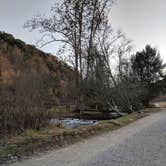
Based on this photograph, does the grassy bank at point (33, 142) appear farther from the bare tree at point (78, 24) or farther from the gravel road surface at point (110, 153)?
the bare tree at point (78, 24)

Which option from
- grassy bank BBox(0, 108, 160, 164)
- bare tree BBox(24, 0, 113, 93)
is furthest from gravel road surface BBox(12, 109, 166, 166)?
bare tree BBox(24, 0, 113, 93)

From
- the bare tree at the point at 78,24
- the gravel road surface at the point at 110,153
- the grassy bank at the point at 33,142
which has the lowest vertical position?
the gravel road surface at the point at 110,153

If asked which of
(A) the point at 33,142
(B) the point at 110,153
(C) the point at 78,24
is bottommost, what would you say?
(B) the point at 110,153

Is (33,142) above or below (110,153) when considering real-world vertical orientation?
above

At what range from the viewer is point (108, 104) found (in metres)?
16.3

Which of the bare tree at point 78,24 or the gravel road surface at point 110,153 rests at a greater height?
the bare tree at point 78,24

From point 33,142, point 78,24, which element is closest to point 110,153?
point 33,142

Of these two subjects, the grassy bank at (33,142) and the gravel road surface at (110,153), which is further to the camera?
the grassy bank at (33,142)

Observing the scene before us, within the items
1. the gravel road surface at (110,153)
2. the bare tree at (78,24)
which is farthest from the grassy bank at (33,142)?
the bare tree at (78,24)

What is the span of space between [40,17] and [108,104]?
24.1 feet

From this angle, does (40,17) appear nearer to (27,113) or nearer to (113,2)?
(113,2)

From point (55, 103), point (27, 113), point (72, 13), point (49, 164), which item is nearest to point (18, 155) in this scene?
point (49, 164)

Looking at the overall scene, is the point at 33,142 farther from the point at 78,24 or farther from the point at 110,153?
the point at 78,24

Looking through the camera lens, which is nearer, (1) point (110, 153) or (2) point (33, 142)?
(1) point (110, 153)
